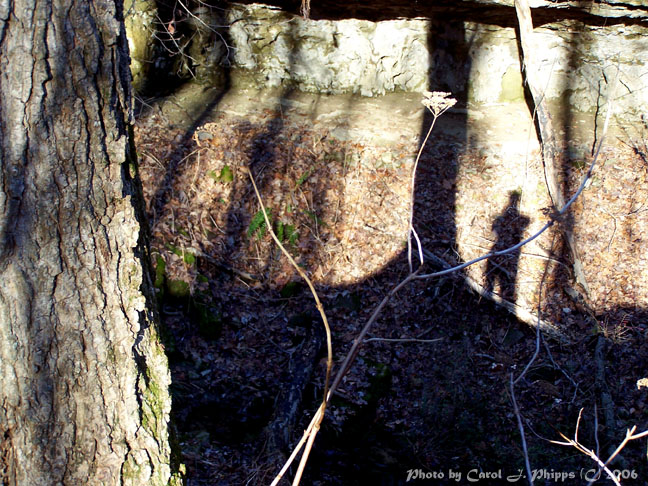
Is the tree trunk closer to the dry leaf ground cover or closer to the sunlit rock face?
the dry leaf ground cover

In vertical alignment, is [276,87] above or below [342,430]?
above

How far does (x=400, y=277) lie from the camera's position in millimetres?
5992

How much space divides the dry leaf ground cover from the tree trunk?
2.73 m

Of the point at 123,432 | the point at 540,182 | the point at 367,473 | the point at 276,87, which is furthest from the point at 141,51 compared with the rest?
the point at 123,432

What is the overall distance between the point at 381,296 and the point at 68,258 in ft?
15.3

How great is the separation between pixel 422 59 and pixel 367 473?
6270 mm

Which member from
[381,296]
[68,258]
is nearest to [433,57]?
[381,296]

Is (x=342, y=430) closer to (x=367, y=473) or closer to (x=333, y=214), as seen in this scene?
(x=367, y=473)

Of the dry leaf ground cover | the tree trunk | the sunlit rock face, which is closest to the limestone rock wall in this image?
the sunlit rock face

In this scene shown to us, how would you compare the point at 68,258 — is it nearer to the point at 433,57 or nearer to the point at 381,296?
the point at 381,296

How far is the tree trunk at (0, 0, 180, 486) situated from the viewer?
1.44 m

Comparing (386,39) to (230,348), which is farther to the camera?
(386,39)

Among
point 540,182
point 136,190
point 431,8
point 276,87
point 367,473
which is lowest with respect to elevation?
point 367,473

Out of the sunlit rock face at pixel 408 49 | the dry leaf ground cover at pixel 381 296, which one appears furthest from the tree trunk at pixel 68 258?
the sunlit rock face at pixel 408 49
